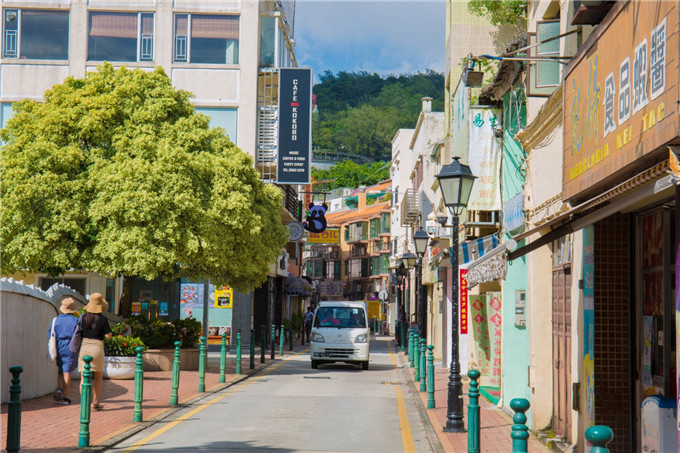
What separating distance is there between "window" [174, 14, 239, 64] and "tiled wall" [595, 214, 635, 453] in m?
30.6

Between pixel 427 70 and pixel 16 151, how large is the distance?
98.2 metres

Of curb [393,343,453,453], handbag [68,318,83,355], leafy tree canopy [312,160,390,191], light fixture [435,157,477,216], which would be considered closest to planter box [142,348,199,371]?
curb [393,343,453,453]

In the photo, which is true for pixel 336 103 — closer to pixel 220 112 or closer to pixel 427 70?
pixel 427 70

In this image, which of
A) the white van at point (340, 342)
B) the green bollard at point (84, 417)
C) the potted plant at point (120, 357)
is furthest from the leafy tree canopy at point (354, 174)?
the green bollard at point (84, 417)

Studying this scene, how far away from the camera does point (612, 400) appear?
388 inches

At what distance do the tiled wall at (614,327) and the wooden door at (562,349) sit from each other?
1707mm

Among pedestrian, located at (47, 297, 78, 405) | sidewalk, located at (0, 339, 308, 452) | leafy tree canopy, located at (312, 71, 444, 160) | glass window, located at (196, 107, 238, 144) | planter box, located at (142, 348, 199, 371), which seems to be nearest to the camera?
sidewalk, located at (0, 339, 308, 452)

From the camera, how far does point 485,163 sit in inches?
762

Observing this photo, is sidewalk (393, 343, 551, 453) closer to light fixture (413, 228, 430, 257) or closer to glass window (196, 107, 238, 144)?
light fixture (413, 228, 430, 257)

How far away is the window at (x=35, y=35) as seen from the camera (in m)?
38.2

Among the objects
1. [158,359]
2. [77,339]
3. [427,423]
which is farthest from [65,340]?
[158,359]

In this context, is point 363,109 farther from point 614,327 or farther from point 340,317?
point 614,327

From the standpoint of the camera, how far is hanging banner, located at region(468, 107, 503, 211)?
1923 cm

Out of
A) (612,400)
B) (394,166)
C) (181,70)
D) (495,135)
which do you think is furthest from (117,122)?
(394,166)
